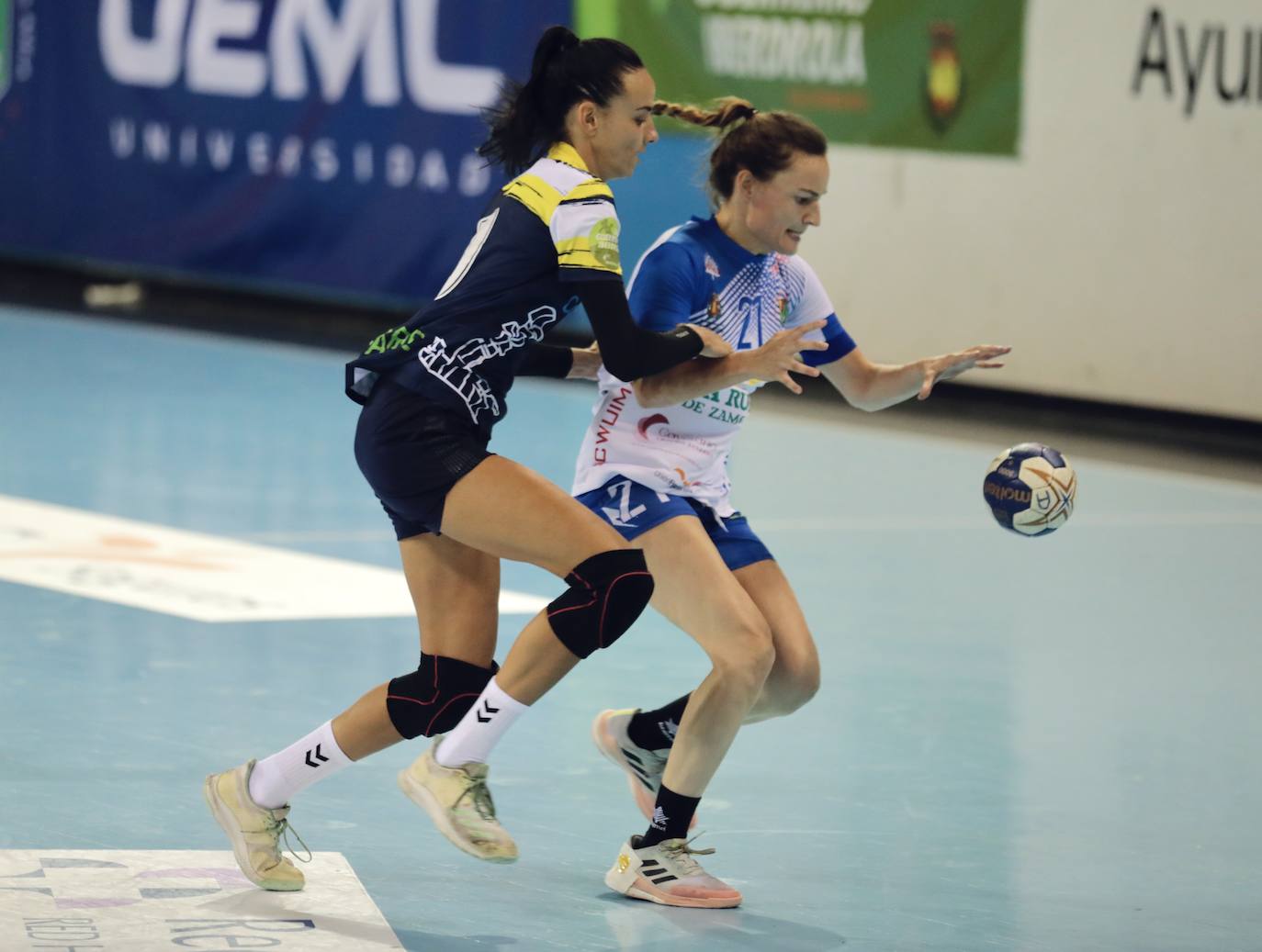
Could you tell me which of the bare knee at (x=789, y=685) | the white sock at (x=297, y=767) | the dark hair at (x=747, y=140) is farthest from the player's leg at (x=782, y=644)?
the white sock at (x=297, y=767)

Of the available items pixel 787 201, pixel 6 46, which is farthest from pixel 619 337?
pixel 6 46

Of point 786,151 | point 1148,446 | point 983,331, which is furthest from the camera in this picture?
point 983,331

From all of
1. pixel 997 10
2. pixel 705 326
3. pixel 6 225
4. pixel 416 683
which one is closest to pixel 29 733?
pixel 416 683

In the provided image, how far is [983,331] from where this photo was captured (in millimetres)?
13484

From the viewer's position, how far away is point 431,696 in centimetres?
474

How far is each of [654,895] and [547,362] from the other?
1.23m

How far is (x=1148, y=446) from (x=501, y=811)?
25.4ft

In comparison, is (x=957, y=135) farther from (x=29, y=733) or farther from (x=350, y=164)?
(x=29, y=733)

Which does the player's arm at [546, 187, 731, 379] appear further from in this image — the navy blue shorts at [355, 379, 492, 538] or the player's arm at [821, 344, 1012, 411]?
the player's arm at [821, 344, 1012, 411]

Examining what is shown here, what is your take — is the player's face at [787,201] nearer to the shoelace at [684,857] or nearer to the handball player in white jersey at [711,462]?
the handball player in white jersey at [711,462]

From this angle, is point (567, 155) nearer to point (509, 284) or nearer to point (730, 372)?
point (509, 284)

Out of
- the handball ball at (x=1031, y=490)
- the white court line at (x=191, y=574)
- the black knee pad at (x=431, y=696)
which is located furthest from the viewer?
the white court line at (x=191, y=574)

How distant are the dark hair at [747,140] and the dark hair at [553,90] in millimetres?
323

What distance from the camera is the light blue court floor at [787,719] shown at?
16.5ft
